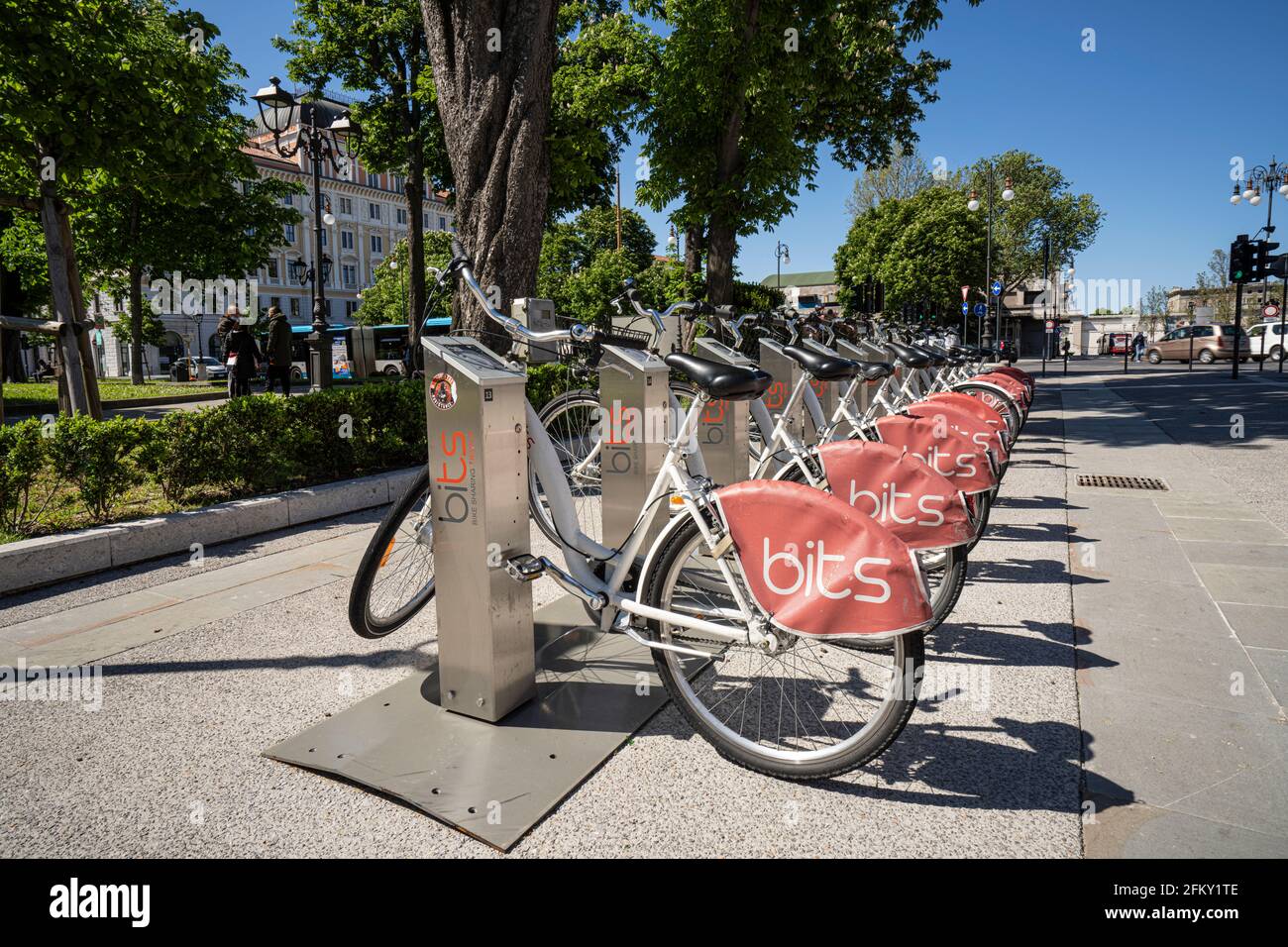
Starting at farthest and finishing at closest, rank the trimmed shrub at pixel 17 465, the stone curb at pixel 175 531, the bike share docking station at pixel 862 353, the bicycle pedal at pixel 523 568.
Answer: the bike share docking station at pixel 862 353, the trimmed shrub at pixel 17 465, the stone curb at pixel 175 531, the bicycle pedal at pixel 523 568

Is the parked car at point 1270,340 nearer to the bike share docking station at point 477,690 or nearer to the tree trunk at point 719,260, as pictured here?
the tree trunk at point 719,260

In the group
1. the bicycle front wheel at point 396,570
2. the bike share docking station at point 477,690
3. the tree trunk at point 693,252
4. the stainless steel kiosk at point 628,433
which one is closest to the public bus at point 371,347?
the tree trunk at point 693,252

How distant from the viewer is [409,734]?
2.93 metres

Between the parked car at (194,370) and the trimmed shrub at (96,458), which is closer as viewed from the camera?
the trimmed shrub at (96,458)

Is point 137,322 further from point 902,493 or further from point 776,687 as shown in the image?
point 902,493

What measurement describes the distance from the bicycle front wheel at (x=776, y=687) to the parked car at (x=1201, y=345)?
131 feet

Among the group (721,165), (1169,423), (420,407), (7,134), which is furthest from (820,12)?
(7,134)

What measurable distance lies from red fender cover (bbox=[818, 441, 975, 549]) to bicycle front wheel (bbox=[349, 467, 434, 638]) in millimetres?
1762

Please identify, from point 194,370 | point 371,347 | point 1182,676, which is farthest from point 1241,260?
point 194,370

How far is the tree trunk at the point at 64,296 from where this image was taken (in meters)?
7.18

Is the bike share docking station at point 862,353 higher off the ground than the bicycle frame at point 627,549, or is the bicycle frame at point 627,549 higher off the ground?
the bike share docking station at point 862,353

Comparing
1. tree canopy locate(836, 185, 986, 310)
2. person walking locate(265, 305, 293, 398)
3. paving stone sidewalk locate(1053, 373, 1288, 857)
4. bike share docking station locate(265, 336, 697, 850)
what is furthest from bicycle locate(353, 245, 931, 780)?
tree canopy locate(836, 185, 986, 310)

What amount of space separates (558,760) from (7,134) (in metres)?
7.80
